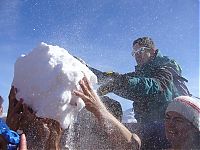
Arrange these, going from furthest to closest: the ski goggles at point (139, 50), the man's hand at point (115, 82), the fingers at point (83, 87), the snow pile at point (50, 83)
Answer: the ski goggles at point (139, 50), the man's hand at point (115, 82), the fingers at point (83, 87), the snow pile at point (50, 83)

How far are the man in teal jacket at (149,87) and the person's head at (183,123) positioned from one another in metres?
0.57

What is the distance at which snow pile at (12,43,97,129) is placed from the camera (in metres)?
2.40

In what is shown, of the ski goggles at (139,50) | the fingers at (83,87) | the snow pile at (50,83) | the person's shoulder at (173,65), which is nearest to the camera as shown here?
the snow pile at (50,83)

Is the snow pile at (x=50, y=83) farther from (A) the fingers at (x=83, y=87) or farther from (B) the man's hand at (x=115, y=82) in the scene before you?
(B) the man's hand at (x=115, y=82)

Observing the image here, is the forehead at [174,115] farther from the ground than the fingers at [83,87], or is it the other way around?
the forehead at [174,115]


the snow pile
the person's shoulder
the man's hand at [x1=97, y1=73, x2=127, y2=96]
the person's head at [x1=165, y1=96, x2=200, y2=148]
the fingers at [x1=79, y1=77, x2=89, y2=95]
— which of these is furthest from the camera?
the person's shoulder

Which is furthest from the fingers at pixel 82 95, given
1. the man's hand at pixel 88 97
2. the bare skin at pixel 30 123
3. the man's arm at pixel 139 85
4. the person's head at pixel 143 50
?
the person's head at pixel 143 50

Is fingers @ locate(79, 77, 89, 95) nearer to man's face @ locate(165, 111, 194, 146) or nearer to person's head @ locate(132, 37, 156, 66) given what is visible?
man's face @ locate(165, 111, 194, 146)

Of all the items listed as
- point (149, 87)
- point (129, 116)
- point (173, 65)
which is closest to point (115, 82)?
point (149, 87)

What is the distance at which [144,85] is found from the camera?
408 cm

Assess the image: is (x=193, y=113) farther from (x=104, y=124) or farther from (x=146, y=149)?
(x=104, y=124)

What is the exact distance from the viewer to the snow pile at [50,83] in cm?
240

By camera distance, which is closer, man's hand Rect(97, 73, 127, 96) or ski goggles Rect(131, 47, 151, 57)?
man's hand Rect(97, 73, 127, 96)

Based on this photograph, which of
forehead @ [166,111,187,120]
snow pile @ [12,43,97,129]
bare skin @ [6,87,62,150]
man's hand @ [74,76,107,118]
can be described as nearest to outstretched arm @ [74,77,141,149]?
man's hand @ [74,76,107,118]
